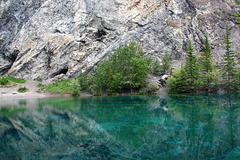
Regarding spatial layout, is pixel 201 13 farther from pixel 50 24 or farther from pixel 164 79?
pixel 50 24

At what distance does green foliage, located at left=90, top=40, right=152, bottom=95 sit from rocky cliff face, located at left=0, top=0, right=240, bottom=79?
919 cm

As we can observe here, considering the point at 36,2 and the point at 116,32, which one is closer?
the point at 116,32

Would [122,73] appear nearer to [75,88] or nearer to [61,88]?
[75,88]

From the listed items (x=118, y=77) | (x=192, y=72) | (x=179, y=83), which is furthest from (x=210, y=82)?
(x=118, y=77)

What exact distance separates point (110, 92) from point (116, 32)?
1900 centimetres

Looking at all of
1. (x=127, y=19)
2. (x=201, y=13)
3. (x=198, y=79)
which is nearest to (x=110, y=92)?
(x=198, y=79)

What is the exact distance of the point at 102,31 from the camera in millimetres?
42250

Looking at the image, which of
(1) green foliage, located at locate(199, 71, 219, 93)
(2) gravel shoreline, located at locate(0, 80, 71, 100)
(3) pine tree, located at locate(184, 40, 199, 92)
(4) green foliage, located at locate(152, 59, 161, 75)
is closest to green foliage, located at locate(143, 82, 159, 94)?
(3) pine tree, located at locate(184, 40, 199, 92)

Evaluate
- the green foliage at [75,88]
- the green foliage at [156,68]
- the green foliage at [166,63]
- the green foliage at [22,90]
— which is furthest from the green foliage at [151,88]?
the green foliage at [22,90]

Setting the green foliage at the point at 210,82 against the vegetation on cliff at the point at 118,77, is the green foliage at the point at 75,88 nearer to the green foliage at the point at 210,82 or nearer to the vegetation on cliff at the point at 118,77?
the vegetation on cliff at the point at 118,77

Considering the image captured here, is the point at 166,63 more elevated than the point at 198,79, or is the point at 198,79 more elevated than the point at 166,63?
the point at 166,63

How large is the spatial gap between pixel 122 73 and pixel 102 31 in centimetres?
1785

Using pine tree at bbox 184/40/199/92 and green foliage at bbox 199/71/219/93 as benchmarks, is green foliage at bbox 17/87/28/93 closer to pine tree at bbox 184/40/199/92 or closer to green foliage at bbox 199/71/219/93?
pine tree at bbox 184/40/199/92

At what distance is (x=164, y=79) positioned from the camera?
34.2 metres
